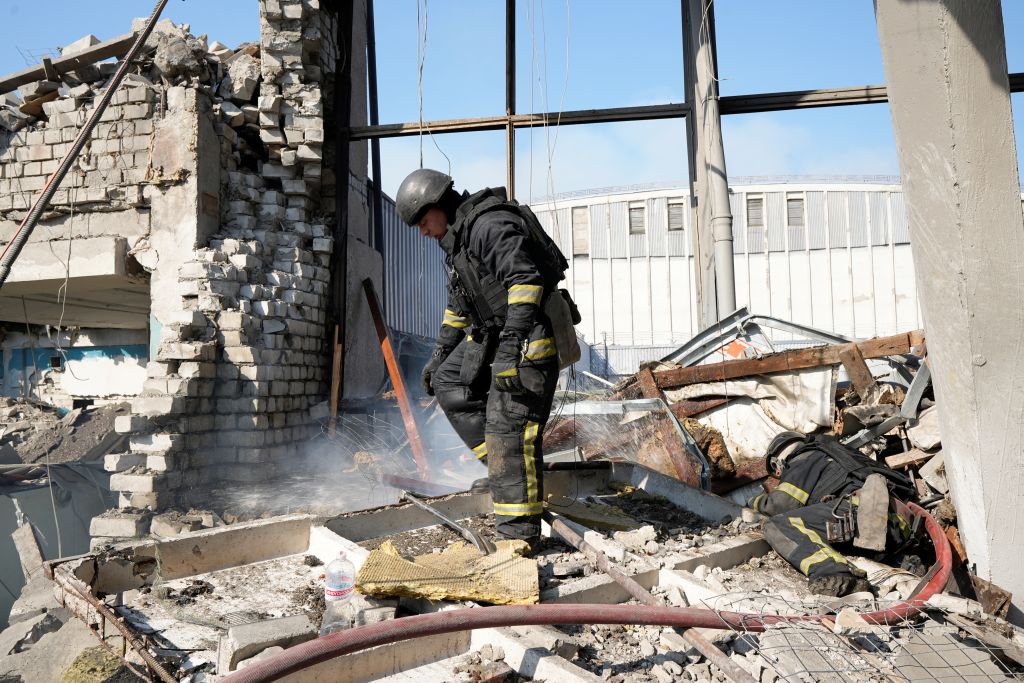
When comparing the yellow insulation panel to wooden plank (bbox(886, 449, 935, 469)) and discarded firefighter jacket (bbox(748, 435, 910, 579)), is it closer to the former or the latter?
discarded firefighter jacket (bbox(748, 435, 910, 579))

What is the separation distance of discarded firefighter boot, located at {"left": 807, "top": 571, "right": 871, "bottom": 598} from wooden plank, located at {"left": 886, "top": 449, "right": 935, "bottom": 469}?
245 centimetres

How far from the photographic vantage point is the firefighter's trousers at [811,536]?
2.73m

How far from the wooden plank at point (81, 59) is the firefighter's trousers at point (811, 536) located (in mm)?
6820

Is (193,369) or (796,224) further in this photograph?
(796,224)

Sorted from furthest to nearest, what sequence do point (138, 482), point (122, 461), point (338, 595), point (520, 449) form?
point (122, 461) < point (138, 482) < point (520, 449) < point (338, 595)

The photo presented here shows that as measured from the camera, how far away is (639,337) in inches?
824

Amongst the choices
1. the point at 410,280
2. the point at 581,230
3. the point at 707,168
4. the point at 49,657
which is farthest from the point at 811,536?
the point at 581,230

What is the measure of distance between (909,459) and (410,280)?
26.4 feet

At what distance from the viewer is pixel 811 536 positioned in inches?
113

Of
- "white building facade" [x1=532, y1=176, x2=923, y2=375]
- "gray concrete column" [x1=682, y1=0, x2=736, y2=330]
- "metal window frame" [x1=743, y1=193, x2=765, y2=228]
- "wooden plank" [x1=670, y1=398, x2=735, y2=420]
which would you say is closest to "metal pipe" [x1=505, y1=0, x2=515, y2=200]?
"gray concrete column" [x1=682, y1=0, x2=736, y2=330]

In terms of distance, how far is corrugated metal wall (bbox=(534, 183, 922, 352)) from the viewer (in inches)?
833

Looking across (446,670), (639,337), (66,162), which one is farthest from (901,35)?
(639,337)

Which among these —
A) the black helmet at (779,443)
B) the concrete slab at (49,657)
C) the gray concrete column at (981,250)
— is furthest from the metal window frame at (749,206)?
the concrete slab at (49,657)

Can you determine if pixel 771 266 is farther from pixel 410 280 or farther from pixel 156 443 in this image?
pixel 156 443
